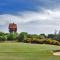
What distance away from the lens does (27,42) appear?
7.71 m

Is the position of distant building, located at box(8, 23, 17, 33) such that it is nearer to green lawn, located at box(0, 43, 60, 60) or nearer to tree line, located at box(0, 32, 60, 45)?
tree line, located at box(0, 32, 60, 45)

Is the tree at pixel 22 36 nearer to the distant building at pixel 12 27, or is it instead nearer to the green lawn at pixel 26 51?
the green lawn at pixel 26 51

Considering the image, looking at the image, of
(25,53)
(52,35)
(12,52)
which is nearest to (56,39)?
(52,35)

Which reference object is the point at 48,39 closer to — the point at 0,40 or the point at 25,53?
the point at 25,53

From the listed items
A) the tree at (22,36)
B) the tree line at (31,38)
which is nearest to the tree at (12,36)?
the tree line at (31,38)

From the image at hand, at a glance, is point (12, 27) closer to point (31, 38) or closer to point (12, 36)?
point (12, 36)

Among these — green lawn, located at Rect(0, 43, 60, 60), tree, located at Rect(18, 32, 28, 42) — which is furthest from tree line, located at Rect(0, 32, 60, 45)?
green lawn, located at Rect(0, 43, 60, 60)

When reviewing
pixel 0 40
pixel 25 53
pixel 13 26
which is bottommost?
pixel 25 53

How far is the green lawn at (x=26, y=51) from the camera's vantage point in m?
7.24

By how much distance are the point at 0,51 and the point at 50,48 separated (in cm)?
219

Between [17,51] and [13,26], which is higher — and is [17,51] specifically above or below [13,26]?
below

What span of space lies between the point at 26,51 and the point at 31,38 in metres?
0.75

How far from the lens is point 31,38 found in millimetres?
7629

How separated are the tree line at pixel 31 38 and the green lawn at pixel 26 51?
211 mm
